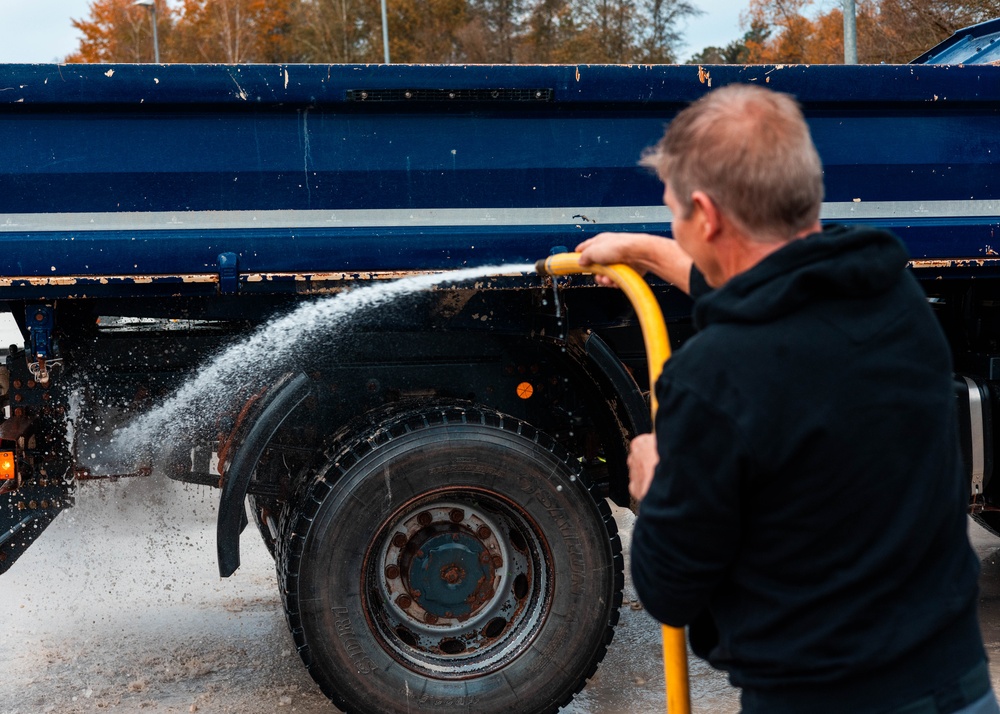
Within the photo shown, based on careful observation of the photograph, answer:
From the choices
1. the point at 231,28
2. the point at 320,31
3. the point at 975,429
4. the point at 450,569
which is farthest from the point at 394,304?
the point at 231,28

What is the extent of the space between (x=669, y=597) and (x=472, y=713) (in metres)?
2.14

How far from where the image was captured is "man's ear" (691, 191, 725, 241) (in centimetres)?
165

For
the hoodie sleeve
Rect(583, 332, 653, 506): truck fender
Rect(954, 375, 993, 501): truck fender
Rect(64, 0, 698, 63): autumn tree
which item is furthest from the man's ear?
Rect(64, 0, 698, 63): autumn tree

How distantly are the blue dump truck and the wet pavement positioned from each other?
583 mm

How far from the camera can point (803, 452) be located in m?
1.57

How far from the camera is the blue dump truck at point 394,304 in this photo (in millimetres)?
3359

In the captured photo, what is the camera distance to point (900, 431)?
1.60 m

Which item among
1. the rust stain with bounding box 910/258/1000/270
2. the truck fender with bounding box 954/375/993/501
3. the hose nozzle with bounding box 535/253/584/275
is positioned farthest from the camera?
the truck fender with bounding box 954/375/993/501

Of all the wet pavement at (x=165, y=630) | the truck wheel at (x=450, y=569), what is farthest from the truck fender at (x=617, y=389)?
the wet pavement at (x=165, y=630)

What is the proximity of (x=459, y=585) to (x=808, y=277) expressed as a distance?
2445mm

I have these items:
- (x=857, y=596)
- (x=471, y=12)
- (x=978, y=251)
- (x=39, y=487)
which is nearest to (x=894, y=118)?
(x=978, y=251)

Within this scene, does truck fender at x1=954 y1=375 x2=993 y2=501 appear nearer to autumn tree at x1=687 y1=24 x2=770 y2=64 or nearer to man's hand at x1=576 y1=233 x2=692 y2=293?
man's hand at x1=576 y1=233 x2=692 y2=293

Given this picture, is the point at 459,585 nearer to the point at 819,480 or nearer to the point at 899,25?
→ the point at 819,480

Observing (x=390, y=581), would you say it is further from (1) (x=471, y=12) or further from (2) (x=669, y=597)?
(1) (x=471, y=12)
